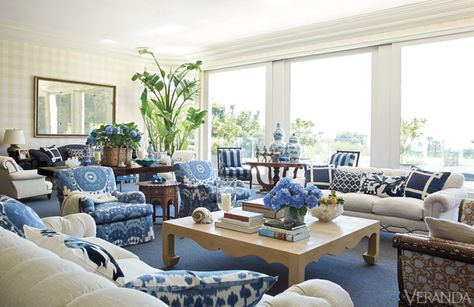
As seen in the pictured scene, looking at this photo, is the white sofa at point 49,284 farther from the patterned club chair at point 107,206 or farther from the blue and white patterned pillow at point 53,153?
the blue and white patterned pillow at point 53,153

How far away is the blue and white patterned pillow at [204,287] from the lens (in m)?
1.02

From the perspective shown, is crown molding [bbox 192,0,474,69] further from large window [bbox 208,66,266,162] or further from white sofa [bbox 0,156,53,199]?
white sofa [bbox 0,156,53,199]

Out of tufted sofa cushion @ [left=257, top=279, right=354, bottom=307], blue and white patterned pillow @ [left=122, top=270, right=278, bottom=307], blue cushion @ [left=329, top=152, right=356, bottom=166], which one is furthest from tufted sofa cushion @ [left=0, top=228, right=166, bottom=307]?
blue cushion @ [left=329, top=152, right=356, bottom=166]

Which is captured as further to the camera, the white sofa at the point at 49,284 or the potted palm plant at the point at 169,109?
the potted palm plant at the point at 169,109

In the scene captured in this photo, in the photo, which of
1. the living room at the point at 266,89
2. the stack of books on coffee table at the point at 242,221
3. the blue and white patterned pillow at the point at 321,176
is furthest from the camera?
the blue and white patterned pillow at the point at 321,176

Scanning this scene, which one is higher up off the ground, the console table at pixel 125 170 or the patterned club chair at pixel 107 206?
the console table at pixel 125 170

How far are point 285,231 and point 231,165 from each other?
4.98 metres

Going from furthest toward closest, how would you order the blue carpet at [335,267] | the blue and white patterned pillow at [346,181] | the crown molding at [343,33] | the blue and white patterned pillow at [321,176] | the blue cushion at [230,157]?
the blue cushion at [230,157], the crown molding at [343,33], the blue and white patterned pillow at [321,176], the blue and white patterned pillow at [346,181], the blue carpet at [335,267]

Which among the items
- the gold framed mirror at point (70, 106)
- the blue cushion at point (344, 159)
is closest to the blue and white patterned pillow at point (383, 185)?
the blue cushion at point (344, 159)

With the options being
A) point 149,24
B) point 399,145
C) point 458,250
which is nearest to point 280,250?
point 458,250

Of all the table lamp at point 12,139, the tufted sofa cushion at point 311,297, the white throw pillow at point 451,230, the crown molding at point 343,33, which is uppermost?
the crown molding at point 343,33

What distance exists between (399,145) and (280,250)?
4.69 metres

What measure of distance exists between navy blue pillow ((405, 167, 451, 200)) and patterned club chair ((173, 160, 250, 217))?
6.14ft

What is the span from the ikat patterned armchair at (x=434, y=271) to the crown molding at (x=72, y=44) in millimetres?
7479
